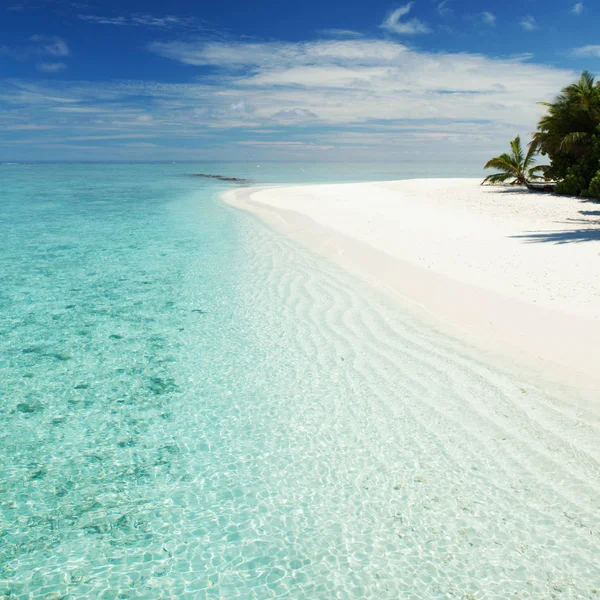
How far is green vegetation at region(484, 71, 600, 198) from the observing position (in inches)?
888

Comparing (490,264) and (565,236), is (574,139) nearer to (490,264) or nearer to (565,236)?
(565,236)

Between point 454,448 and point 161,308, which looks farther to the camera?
point 161,308

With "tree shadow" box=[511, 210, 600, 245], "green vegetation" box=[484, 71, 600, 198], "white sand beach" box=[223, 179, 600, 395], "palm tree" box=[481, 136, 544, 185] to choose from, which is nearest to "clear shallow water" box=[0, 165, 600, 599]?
"white sand beach" box=[223, 179, 600, 395]

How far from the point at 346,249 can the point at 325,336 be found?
6.23 metres

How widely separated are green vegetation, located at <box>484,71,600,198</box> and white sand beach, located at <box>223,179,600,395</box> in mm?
1992

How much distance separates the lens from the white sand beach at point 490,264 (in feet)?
21.5

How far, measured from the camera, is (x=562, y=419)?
4.82m

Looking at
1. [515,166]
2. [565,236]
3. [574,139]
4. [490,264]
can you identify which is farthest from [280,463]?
[515,166]

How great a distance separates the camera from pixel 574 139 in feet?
75.3

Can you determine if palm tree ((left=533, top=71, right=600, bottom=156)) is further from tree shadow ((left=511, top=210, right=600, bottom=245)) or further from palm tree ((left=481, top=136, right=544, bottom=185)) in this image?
tree shadow ((left=511, top=210, right=600, bottom=245))

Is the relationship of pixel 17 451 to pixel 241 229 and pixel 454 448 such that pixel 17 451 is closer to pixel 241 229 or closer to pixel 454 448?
pixel 454 448

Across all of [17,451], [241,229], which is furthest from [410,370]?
[241,229]

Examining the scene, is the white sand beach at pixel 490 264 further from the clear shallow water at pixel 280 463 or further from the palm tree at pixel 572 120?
the palm tree at pixel 572 120

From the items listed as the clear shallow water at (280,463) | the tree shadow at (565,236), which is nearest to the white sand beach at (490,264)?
the tree shadow at (565,236)
